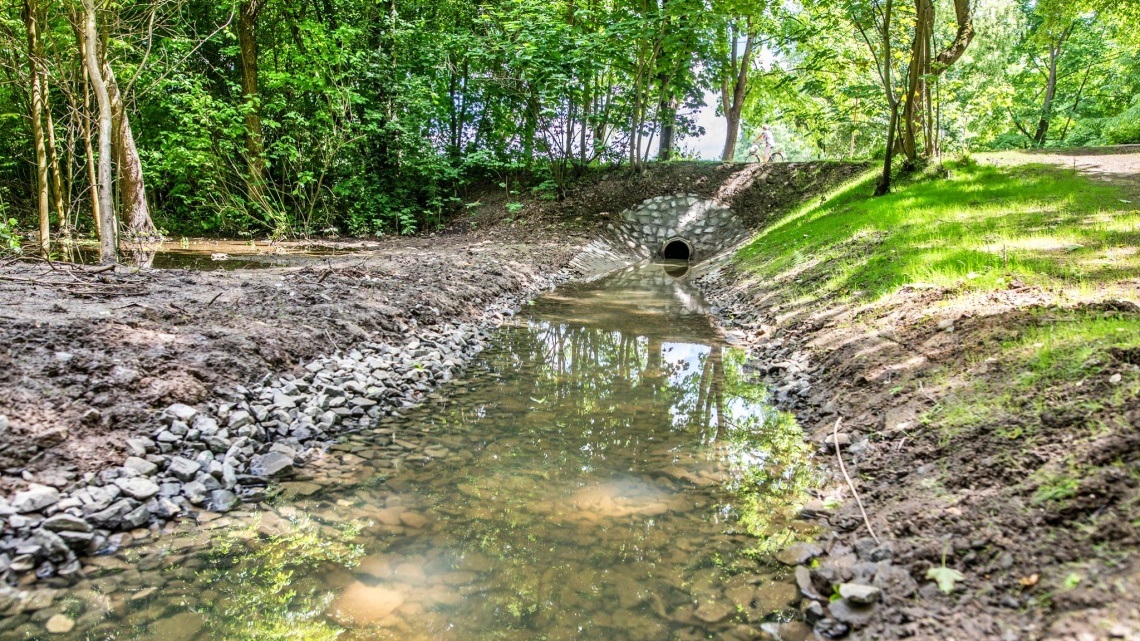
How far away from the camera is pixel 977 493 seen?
3.05 meters

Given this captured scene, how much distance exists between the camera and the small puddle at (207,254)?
31.7ft

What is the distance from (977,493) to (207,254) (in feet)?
44.5

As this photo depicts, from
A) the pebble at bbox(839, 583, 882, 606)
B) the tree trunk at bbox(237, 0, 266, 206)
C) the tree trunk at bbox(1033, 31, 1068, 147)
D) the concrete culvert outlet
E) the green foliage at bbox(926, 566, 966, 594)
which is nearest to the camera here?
the green foliage at bbox(926, 566, 966, 594)

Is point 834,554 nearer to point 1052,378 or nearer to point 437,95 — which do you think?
point 1052,378

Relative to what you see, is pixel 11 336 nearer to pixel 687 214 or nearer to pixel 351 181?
pixel 351 181

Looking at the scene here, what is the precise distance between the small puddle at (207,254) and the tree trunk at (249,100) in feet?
5.46

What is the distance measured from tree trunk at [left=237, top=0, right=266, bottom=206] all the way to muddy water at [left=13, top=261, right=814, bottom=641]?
12.9 meters

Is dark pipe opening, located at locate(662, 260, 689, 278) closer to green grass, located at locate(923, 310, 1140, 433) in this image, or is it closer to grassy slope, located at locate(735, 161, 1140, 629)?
grassy slope, located at locate(735, 161, 1140, 629)

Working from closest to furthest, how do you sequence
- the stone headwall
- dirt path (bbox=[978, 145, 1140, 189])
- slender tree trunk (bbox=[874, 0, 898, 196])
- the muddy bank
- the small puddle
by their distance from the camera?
the muddy bank → the small puddle → dirt path (bbox=[978, 145, 1140, 189]) → slender tree trunk (bbox=[874, 0, 898, 196]) → the stone headwall

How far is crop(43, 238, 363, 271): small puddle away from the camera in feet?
31.7

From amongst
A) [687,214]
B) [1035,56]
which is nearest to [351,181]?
[687,214]

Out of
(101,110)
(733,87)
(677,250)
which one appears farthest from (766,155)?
(101,110)

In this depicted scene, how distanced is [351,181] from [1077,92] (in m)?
30.4

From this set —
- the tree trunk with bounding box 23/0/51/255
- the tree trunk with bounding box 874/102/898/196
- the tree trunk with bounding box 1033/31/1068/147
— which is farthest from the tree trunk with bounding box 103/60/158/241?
the tree trunk with bounding box 1033/31/1068/147
